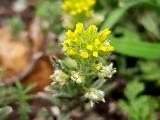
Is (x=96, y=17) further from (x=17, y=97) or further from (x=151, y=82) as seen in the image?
(x=17, y=97)

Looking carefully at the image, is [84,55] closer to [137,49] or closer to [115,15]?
[137,49]

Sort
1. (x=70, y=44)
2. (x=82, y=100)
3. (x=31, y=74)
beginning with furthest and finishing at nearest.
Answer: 1. (x=31, y=74)
2. (x=82, y=100)
3. (x=70, y=44)

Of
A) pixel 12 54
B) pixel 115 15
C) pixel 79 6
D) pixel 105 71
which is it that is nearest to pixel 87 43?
pixel 105 71

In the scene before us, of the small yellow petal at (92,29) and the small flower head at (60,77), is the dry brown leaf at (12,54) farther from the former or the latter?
the small yellow petal at (92,29)

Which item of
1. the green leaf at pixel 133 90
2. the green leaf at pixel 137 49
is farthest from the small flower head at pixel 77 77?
the green leaf at pixel 137 49

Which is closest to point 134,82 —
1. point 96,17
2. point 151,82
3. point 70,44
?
point 151,82

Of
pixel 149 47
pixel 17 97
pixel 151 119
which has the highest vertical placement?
pixel 149 47

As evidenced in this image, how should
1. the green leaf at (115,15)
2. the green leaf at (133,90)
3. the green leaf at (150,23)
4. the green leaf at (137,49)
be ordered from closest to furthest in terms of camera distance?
the green leaf at (133,90), the green leaf at (137,49), the green leaf at (115,15), the green leaf at (150,23)

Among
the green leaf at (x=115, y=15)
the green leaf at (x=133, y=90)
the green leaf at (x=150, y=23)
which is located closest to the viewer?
the green leaf at (x=133, y=90)
